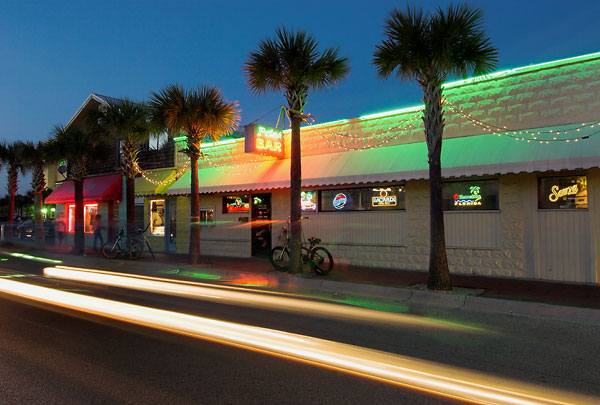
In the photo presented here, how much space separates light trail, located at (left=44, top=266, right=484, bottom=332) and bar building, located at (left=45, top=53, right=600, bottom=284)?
4.44m

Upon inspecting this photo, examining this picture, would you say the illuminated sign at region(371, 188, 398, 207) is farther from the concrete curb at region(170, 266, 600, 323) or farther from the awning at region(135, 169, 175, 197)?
the awning at region(135, 169, 175, 197)

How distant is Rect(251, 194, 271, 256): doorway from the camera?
53.3 feet

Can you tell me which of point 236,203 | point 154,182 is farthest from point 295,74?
point 154,182

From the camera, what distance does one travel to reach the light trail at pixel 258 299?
701 centimetres

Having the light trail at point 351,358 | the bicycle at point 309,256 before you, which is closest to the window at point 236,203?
the bicycle at point 309,256

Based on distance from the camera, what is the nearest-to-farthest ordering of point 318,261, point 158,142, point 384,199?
point 318,261
point 384,199
point 158,142

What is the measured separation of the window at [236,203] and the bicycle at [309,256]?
11.8 feet

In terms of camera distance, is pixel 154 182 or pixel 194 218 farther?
pixel 154 182

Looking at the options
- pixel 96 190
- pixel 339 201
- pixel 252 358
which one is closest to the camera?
pixel 252 358

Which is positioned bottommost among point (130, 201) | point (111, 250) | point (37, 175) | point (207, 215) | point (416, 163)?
point (111, 250)

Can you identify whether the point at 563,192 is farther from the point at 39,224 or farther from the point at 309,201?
the point at 39,224

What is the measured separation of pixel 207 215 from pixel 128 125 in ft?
14.8

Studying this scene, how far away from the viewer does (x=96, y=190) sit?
21438mm

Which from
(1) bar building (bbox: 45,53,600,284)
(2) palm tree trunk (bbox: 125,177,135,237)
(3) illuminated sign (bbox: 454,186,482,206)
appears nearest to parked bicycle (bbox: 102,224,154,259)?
(2) palm tree trunk (bbox: 125,177,135,237)
